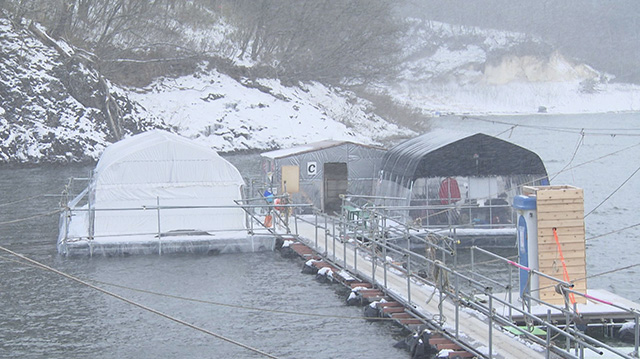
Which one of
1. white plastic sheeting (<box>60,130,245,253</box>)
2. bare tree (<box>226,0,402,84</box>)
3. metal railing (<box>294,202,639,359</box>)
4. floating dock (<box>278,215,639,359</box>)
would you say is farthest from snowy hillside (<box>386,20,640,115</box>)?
floating dock (<box>278,215,639,359</box>)

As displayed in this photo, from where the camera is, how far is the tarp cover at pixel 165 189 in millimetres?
27469

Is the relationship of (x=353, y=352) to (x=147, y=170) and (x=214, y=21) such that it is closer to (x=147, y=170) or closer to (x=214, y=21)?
(x=147, y=170)

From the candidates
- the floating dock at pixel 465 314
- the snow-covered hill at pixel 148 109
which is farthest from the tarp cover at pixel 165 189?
the snow-covered hill at pixel 148 109

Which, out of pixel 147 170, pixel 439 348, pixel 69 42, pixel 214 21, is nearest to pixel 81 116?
pixel 69 42

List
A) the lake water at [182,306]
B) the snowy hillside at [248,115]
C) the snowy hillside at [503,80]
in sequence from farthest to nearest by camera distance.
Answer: the snowy hillside at [503,80] < the snowy hillside at [248,115] < the lake water at [182,306]

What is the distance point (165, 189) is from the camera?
28.1m

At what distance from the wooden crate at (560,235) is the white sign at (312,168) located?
1424 cm

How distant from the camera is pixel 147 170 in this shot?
1105 inches

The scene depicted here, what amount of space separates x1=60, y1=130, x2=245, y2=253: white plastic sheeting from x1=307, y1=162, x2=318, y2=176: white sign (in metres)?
3.75

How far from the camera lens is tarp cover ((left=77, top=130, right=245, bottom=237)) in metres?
27.5

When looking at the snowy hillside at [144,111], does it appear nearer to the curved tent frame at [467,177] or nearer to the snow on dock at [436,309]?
the curved tent frame at [467,177]

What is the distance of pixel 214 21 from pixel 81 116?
102ft

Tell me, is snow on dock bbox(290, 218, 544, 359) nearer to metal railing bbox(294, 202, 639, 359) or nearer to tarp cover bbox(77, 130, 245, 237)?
metal railing bbox(294, 202, 639, 359)

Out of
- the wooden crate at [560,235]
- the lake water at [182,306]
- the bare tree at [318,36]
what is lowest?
the lake water at [182,306]
